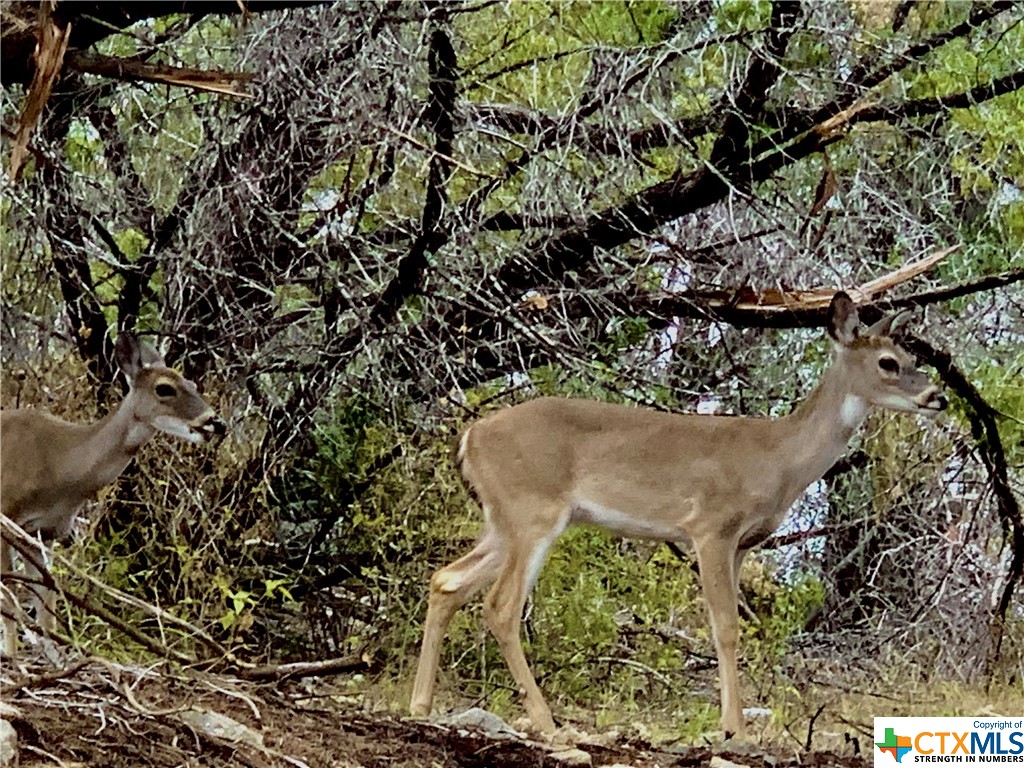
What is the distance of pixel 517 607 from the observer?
369 centimetres

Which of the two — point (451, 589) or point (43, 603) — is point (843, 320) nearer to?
point (451, 589)

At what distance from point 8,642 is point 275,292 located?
1.13 m

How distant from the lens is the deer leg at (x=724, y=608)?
12.2ft

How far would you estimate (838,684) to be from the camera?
380 cm

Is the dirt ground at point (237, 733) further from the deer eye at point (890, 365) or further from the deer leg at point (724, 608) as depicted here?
the deer eye at point (890, 365)

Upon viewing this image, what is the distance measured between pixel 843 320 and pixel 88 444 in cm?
198

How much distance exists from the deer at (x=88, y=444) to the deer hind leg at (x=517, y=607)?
838 millimetres

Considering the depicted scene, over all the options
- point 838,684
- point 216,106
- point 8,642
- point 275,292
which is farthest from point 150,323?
point 838,684

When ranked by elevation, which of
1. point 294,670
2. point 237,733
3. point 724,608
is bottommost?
point 237,733

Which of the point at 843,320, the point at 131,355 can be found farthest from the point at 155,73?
the point at 843,320

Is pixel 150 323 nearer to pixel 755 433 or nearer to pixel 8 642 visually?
pixel 8 642

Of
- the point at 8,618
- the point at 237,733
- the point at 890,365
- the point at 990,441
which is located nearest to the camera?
the point at 237,733

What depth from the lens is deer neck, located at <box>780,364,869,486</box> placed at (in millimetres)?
3902

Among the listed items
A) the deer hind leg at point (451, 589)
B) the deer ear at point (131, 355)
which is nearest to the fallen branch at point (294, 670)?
the deer hind leg at point (451, 589)
